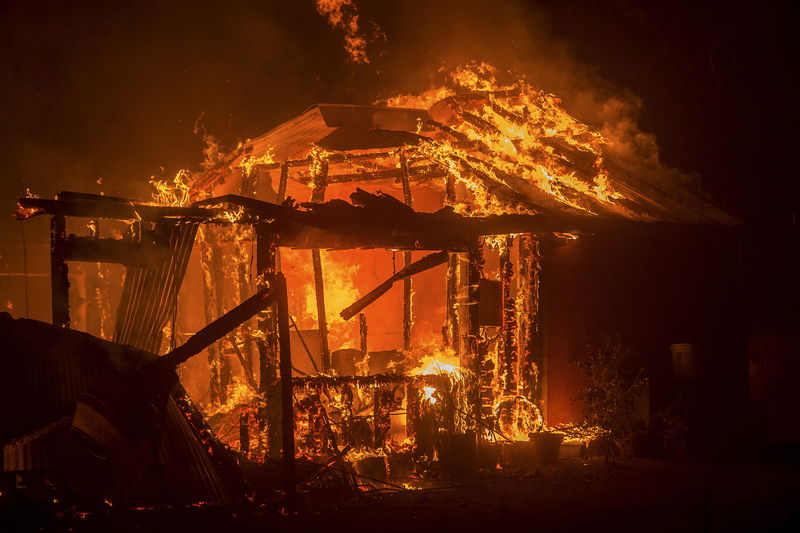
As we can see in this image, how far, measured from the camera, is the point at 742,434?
1288cm

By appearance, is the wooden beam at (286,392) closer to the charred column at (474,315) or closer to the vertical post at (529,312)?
the charred column at (474,315)

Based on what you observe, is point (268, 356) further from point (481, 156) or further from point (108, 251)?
point (481, 156)

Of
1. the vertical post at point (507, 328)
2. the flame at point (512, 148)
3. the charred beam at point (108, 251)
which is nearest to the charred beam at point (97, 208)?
the charred beam at point (108, 251)

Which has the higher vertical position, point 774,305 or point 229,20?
point 229,20

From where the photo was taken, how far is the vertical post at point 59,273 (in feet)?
31.5

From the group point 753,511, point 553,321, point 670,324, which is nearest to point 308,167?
point 553,321

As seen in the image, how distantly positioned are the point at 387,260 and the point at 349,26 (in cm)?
1097

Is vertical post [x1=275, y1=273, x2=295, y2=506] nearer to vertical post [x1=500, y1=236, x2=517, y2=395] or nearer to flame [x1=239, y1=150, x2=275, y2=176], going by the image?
vertical post [x1=500, y1=236, x2=517, y2=395]

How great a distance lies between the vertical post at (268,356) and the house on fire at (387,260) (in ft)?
0.09

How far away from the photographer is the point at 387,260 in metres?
18.7

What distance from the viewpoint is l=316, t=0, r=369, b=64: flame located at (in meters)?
25.2

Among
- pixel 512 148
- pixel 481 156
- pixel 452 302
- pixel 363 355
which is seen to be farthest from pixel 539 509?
pixel 512 148

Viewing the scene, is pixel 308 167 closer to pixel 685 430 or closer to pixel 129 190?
pixel 685 430

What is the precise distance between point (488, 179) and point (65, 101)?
1777 centimetres
